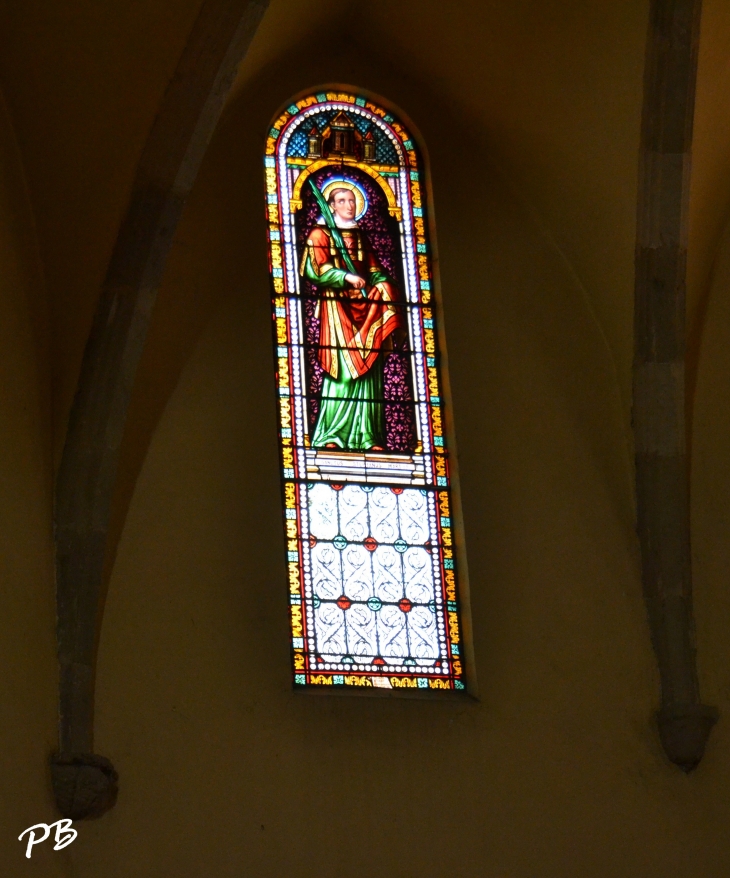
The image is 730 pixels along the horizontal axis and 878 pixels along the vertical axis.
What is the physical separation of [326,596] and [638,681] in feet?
5.38

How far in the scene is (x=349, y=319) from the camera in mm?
10039

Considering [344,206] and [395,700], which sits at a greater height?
[344,206]

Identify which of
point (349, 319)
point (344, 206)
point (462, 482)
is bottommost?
point (462, 482)

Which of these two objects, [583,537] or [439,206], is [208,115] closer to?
[439,206]

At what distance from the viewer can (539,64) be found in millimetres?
9922

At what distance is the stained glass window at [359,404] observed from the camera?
30.5 ft

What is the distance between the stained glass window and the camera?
9289 millimetres

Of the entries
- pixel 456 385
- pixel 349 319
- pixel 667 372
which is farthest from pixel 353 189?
pixel 667 372

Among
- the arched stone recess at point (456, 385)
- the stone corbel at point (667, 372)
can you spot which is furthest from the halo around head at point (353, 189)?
the stone corbel at point (667, 372)

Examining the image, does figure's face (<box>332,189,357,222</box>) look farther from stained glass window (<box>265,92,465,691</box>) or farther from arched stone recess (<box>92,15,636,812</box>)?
arched stone recess (<box>92,15,636,812</box>)

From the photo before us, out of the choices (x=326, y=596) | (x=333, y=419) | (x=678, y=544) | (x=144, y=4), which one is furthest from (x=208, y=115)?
(x=678, y=544)

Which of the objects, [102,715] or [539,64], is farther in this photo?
[539,64]

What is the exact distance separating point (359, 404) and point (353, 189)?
1.35 metres

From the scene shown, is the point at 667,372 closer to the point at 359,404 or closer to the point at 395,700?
the point at 359,404
